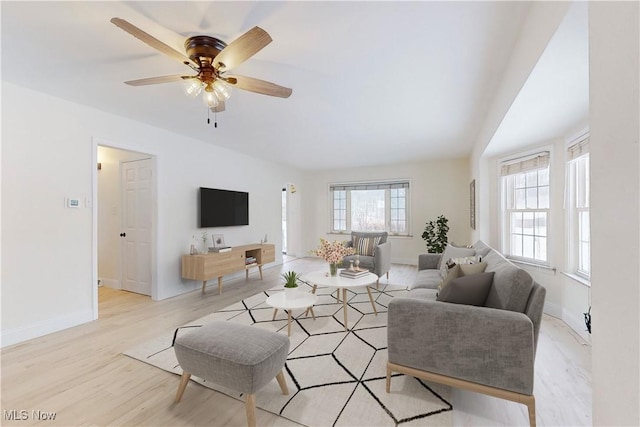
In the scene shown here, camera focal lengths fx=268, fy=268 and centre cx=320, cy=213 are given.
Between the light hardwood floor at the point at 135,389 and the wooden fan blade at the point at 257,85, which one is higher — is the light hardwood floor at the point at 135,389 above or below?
below

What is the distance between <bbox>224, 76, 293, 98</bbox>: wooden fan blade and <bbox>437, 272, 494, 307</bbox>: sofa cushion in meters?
1.83

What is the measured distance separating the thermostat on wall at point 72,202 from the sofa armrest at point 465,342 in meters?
3.44

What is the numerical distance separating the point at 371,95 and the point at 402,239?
435 cm

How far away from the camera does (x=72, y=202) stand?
292 centimetres

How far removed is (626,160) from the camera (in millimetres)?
696

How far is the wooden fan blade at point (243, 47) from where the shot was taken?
1433mm

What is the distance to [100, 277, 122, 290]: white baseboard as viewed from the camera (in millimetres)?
4195

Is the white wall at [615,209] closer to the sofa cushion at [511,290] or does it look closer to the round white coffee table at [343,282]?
the sofa cushion at [511,290]

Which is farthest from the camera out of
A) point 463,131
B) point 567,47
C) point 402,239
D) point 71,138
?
point 402,239

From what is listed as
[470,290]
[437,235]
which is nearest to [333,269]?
[470,290]

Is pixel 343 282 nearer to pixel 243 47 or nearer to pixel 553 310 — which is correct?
pixel 243 47

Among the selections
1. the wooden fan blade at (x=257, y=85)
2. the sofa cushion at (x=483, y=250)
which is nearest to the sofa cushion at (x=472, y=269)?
the sofa cushion at (x=483, y=250)

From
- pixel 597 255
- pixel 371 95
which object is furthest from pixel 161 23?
pixel 597 255

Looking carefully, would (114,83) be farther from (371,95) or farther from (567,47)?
(567,47)
